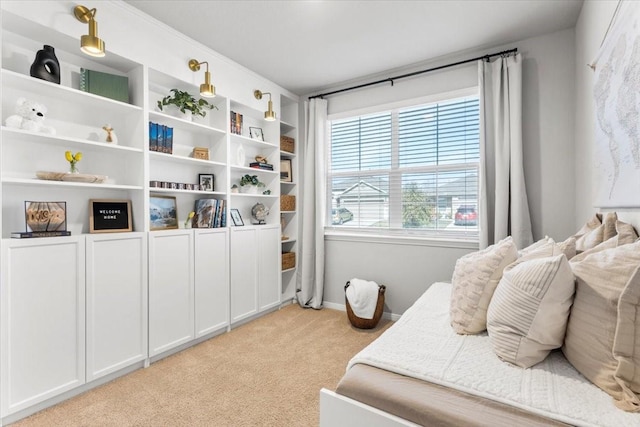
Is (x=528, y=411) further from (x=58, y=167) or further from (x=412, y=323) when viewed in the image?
(x=58, y=167)

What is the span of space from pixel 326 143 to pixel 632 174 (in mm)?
2806

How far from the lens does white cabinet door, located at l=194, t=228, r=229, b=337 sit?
269cm

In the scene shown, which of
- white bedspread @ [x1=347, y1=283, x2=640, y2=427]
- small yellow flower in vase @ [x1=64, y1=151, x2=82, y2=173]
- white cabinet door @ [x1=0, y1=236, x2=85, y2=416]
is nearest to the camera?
white bedspread @ [x1=347, y1=283, x2=640, y2=427]

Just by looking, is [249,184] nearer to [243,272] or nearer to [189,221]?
[189,221]

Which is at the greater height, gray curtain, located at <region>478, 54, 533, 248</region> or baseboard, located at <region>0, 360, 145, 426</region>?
gray curtain, located at <region>478, 54, 533, 248</region>

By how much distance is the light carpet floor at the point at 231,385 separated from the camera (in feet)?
5.65

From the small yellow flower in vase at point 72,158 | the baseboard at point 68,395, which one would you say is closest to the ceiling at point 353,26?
the small yellow flower in vase at point 72,158

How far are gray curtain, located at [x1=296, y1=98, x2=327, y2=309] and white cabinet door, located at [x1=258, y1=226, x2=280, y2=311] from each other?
32cm

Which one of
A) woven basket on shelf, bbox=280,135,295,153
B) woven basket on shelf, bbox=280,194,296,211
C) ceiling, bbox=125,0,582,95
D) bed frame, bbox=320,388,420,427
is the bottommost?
bed frame, bbox=320,388,420,427

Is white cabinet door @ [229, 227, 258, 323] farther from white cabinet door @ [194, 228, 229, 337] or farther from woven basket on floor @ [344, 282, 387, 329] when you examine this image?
woven basket on floor @ [344, 282, 387, 329]

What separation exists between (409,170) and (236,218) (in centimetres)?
186

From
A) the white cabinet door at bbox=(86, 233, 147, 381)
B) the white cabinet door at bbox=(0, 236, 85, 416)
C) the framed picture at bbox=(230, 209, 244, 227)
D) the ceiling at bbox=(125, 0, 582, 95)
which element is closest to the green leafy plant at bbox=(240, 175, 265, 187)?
the framed picture at bbox=(230, 209, 244, 227)

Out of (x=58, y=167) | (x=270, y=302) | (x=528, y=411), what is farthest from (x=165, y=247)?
(x=528, y=411)

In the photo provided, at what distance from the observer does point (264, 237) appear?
3.38 m
